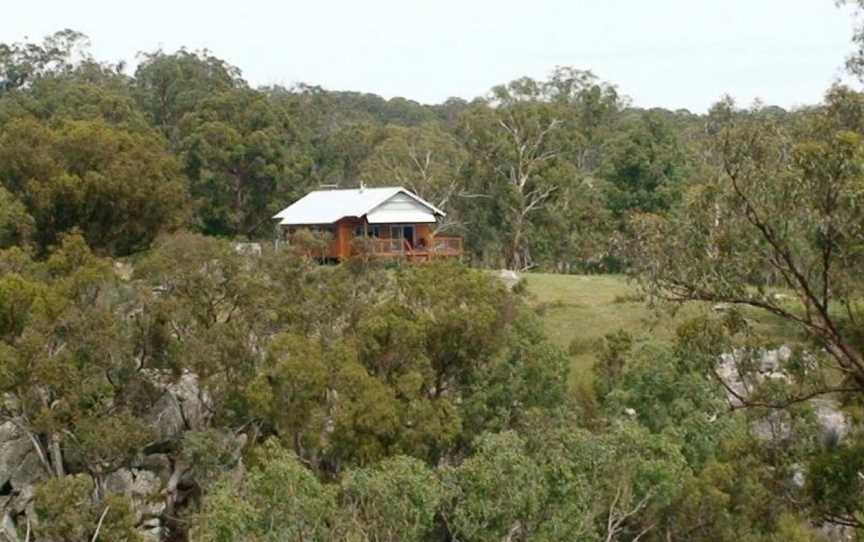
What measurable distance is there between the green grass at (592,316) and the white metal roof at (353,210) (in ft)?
18.3

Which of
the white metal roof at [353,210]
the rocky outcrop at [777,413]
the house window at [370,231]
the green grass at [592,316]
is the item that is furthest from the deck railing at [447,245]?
the rocky outcrop at [777,413]

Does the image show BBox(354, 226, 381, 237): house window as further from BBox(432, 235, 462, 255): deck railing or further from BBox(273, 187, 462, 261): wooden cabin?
BBox(432, 235, 462, 255): deck railing

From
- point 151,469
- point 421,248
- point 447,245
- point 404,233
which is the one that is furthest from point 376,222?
point 151,469

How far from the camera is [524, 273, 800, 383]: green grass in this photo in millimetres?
28859

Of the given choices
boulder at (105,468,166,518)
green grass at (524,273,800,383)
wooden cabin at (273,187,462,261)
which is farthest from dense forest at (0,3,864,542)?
wooden cabin at (273,187,462,261)

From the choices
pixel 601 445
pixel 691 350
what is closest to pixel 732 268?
pixel 691 350

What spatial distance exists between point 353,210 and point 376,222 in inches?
41.5

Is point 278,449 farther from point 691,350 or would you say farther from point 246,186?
point 246,186

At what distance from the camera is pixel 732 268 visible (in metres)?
13.8

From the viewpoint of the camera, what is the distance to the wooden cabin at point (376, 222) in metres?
41.2

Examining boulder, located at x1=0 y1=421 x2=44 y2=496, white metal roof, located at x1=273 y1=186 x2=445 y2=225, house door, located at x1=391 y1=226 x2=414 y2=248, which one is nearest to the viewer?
boulder, located at x1=0 y1=421 x2=44 y2=496

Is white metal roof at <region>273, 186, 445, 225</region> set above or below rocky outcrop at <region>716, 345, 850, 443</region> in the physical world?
above

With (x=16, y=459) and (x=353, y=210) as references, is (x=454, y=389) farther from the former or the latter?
(x=353, y=210)

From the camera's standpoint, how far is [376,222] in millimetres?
41750
